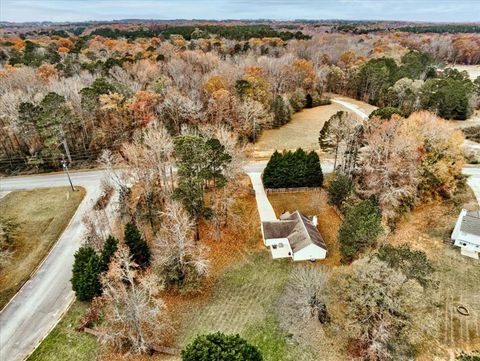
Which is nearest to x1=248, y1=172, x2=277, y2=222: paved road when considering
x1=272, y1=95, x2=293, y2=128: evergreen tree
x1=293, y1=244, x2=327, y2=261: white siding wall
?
x1=293, y1=244, x2=327, y2=261: white siding wall

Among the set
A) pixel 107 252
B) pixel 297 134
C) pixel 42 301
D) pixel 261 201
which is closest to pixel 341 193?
pixel 261 201

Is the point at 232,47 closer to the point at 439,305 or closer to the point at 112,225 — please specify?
the point at 112,225

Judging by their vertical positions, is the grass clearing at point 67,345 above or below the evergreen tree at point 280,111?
below

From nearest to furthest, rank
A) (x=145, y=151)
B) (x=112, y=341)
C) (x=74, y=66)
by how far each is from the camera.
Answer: (x=112, y=341) → (x=145, y=151) → (x=74, y=66)

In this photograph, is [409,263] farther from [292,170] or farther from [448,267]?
[292,170]

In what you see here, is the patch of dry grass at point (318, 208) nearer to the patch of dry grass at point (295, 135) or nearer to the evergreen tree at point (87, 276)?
the patch of dry grass at point (295, 135)

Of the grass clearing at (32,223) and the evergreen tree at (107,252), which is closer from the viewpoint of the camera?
the evergreen tree at (107,252)

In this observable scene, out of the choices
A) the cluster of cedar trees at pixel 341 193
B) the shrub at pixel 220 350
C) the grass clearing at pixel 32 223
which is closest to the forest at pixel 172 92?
the grass clearing at pixel 32 223

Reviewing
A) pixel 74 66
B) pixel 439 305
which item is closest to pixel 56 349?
pixel 439 305
